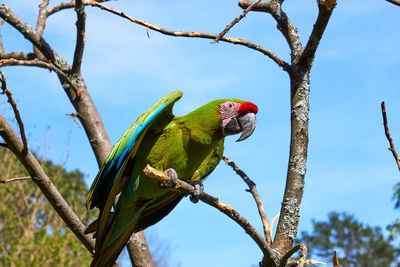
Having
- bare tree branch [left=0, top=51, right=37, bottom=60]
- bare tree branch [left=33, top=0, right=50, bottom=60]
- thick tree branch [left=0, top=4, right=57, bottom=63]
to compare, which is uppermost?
bare tree branch [left=33, top=0, right=50, bottom=60]

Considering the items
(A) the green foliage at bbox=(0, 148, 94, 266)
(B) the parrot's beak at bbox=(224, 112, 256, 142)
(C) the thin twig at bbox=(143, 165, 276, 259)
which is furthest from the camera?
(A) the green foliage at bbox=(0, 148, 94, 266)

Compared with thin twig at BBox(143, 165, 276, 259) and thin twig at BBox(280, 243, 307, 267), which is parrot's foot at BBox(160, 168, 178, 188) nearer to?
thin twig at BBox(143, 165, 276, 259)

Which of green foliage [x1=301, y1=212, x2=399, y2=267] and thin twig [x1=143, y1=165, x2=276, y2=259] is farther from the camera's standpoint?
green foliage [x1=301, y1=212, x2=399, y2=267]

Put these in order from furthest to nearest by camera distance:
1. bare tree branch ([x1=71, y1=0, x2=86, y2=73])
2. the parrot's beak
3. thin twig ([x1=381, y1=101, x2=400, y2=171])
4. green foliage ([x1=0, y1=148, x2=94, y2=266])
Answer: green foliage ([x1=0, y1=148, x2=94, y2=266]) → bare tree branch ([x1=71, y1=0, x2=86, y2=73]) → the parrot's beak → thin twig ([x1=381, y1=101, x2=400, y2=171])

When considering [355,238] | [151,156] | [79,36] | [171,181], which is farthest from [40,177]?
[355,238]

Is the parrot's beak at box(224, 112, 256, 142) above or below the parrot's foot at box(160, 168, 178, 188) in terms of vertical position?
above

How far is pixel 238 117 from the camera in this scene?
2.61 meters

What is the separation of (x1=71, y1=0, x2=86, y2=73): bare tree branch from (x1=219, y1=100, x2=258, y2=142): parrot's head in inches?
42.6

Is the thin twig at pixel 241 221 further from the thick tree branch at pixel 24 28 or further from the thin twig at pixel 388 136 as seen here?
the thick tree branch at pixel 24 28

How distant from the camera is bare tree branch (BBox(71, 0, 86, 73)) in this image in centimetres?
285

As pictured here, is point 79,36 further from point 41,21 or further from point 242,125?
point 242,125

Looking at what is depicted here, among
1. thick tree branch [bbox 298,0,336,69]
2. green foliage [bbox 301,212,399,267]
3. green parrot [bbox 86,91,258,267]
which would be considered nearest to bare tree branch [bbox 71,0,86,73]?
green parrot [bbox 86,91,258,267]

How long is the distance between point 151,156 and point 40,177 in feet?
2.03

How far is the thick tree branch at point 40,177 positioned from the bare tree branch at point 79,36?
2.83ft
